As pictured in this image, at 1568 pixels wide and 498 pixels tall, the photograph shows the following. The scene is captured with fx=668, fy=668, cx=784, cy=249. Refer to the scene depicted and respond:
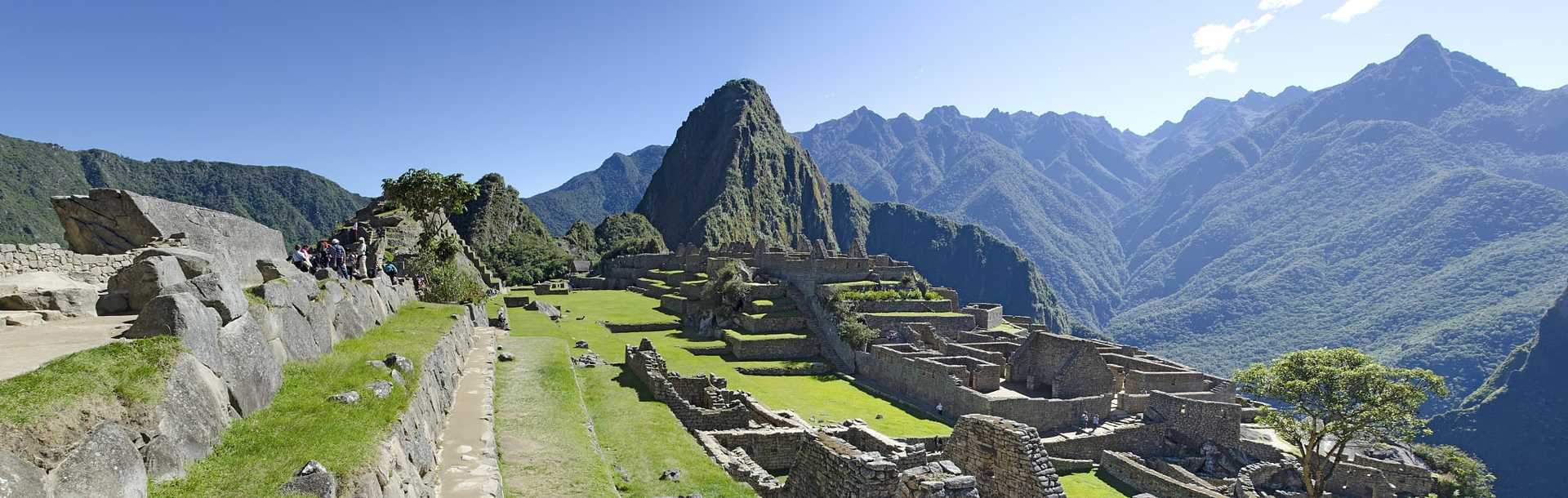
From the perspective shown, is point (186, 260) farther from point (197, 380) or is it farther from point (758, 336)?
→ point (758, 336)

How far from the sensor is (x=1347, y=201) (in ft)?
519

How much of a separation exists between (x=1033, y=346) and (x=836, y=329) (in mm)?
10816

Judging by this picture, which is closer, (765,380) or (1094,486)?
(1094,486)

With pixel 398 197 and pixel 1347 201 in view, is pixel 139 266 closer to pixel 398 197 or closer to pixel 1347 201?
pixel 398 197

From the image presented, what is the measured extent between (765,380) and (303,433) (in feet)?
83.2

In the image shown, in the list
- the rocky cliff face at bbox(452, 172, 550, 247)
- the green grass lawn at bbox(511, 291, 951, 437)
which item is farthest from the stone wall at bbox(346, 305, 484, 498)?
the rocky cliff face at bbox(452, 172, 550, 247)

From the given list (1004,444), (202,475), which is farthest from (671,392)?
(202,475)

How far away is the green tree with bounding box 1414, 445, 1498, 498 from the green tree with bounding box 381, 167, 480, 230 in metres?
36.9

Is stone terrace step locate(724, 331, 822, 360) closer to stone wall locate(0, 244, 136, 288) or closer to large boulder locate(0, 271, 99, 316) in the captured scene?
stone wall locate(0, 244, 136, 288)

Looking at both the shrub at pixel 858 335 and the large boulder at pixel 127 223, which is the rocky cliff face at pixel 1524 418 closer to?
the shrub at pixel 858 335

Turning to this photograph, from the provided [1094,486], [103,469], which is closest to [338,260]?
[103,469]

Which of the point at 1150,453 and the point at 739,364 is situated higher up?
the point at 739,364

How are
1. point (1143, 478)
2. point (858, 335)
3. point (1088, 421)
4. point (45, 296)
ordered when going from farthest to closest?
1. point (858, 335)
2. point (1088, 421)
3. point (1143, 478)
4. point (45, 296)

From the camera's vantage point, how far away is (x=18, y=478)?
12.1 feet
